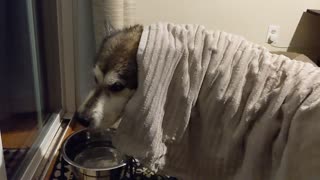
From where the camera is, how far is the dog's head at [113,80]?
103 cm

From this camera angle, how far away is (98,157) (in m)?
1.64

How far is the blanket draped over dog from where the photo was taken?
915mm

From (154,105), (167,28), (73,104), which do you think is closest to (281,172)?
(154,105)

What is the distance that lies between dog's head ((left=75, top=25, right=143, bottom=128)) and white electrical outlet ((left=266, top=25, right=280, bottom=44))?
1619mm

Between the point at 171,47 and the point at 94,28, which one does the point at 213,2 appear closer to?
the point at 94,28

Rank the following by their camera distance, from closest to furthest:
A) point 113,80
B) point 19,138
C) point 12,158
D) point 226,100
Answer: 1. point 226,100
2. point 113,80
3. point 12,158
4. point 19,138

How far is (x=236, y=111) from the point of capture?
3.17 ft

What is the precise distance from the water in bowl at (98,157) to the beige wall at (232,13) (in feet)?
3.45

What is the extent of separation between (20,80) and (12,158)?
41 cm

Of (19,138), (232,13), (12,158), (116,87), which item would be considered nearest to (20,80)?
(19,138)

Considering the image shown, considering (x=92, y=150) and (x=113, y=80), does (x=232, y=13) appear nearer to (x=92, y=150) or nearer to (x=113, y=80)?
(x=92, y=150)

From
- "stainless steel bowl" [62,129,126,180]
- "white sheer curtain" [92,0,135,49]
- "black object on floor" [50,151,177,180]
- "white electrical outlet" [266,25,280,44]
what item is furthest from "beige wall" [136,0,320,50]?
"black object on floor" [50,151,177,180]

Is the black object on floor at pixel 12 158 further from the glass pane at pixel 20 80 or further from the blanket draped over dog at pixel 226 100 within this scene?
the blanket draped over dog at pixel 226 100

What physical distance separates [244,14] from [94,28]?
3.61ft
